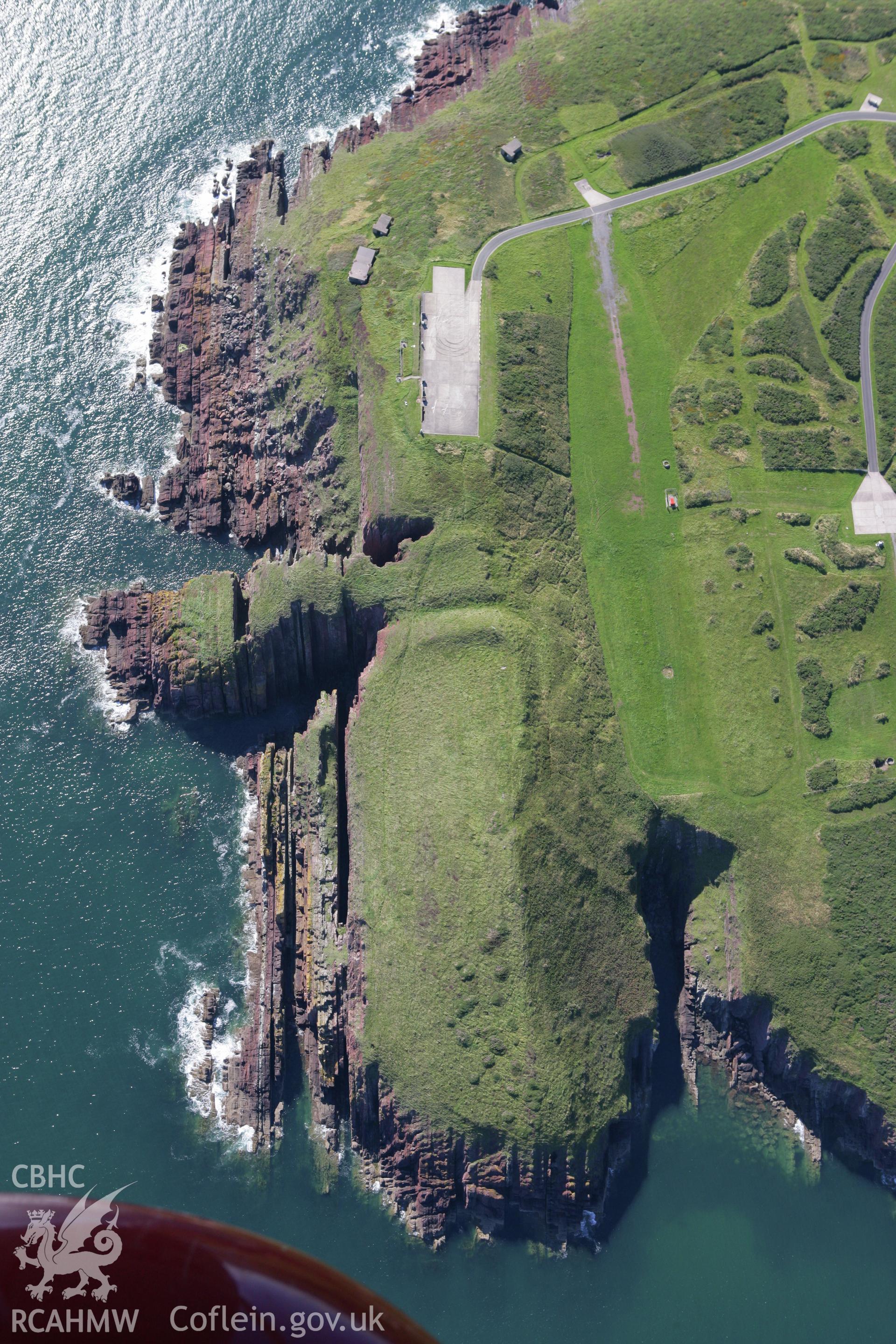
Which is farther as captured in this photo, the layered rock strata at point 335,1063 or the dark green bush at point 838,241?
the dark green bush at point 838,241

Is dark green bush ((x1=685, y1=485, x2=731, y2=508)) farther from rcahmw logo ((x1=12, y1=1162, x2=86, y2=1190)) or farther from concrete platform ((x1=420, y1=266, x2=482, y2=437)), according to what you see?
rcahmw logo ((x1=12, y1=1162, x2=86, y2=1190))

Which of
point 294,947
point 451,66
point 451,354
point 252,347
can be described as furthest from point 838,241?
point 294,947

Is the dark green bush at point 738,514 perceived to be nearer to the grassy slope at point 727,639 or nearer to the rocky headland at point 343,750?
the grassy slope at point 727,639

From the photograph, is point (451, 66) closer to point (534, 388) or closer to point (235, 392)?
point (534, 388)

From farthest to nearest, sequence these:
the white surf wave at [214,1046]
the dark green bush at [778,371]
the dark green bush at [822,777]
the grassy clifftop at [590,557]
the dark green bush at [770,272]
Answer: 1. the dark green bush at [770,272]
2. the dark green bush at [778,371]
3. the dark green bush at [822,777]
4. the white surf wave at [214,1046]
5. the grassy clifftop at [590,557]

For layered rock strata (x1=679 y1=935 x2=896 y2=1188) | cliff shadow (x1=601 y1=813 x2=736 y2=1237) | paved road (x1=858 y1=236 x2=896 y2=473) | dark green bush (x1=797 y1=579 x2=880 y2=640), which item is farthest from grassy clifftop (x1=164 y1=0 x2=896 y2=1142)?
layered rock strata (x1=679 y1=935 x2=896 y2=1188)

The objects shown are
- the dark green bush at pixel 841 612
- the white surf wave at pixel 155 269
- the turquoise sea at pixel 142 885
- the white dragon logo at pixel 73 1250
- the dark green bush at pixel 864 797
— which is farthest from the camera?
the white surf wave at pixel 155 269

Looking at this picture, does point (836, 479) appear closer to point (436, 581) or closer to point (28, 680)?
point (436, 581)

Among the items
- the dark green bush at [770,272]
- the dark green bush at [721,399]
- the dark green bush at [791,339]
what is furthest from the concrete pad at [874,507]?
the dark green bush at [770,272]
